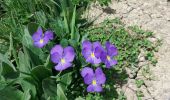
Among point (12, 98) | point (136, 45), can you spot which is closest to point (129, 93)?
point (136, 45)

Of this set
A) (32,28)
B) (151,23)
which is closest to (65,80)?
(32,28)

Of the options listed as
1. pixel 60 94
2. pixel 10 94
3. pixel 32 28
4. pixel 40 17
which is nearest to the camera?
pixel 60 94

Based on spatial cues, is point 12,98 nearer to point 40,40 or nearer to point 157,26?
point 40,40

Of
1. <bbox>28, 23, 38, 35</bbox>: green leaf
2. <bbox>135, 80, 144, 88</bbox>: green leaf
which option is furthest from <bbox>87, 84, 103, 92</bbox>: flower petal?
<bbox>28, 23, 38, 35</bbox>: green leaf

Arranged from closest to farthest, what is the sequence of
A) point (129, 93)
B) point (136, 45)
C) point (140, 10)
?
point (129, 93) → point (136, 45) → point (140, 10)

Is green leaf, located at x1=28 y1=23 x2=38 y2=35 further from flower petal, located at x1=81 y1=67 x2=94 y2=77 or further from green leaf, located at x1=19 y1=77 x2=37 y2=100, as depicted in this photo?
flower petal, located at x1=81 y1=67 x2=94 y2=77

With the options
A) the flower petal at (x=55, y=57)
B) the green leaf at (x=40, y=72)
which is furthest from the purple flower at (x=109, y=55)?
Answer: the green leaf at (x=40, y=72)

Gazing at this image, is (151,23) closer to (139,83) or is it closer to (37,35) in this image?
(139,83)
